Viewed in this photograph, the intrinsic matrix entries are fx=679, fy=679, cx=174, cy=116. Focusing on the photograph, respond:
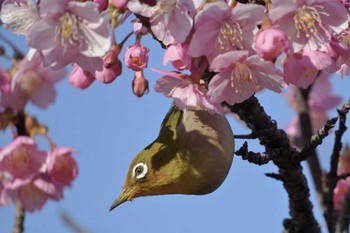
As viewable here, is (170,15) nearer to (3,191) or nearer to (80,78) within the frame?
(80,78)

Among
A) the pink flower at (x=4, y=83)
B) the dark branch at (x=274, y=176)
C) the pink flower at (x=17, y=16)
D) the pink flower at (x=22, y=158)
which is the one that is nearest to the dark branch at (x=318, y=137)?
the dark branch at (x=274, y=176)

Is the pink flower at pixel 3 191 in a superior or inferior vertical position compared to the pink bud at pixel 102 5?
inferior

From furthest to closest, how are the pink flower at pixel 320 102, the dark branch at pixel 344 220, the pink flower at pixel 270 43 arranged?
1. the pink flower at pixel 320 102
2. the dark branch at pixel 344 220
3. the pink flower at pixel 270 43

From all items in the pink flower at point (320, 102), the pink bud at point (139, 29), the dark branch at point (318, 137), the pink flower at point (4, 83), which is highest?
the pink flower at point (320, 102)

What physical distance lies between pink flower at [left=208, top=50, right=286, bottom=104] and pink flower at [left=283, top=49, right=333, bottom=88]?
3 centimetres

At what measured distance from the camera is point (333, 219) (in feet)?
13.7

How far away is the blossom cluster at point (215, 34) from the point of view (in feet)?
7.22

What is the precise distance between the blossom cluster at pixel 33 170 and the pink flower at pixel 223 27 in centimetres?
239

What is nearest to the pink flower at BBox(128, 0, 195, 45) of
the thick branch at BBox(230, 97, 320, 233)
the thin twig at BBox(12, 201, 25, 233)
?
the thick branch at BBox(230, 97, 320, 233)

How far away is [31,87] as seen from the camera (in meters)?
4.88

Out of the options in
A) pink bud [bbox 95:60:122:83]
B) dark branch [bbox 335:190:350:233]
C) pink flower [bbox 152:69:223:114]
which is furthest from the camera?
dark branch [bbox 335:190:350:233]

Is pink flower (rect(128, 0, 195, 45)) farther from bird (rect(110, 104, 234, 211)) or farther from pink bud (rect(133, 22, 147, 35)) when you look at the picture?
bird (rect(110, 104, 234, 211))

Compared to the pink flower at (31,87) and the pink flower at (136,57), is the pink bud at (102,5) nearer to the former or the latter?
the pink flower at (136,57)

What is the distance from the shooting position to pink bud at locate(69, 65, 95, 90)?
278 centimetres
